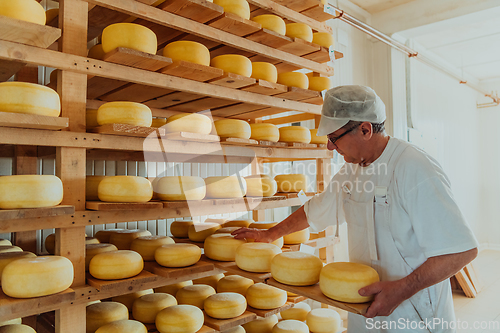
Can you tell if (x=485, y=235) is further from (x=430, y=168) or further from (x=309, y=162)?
(x=430, y=168)

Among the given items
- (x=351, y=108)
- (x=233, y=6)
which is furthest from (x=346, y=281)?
(x=233, y=6)

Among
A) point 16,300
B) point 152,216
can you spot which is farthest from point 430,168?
point 16,300

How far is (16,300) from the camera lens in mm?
1351

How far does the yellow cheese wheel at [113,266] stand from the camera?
5.38ft

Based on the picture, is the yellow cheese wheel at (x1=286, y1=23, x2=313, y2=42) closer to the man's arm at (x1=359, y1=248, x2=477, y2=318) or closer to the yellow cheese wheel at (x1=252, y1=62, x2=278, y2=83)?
the yellow cheese wheel at (x1=252, y1=62, x2=278, y2=83)

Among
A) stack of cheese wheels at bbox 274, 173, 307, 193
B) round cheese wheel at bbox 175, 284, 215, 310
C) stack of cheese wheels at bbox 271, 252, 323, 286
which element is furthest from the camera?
stack of cheese wheels at bbox 274, 173, 307, 193

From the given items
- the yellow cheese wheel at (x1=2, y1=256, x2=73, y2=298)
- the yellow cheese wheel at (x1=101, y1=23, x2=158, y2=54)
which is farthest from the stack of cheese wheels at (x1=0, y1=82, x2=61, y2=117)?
the yellow cheese wheel at (x1=2, y1=256, x2=73, y2=298)

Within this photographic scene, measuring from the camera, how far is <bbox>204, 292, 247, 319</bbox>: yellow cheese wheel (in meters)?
1.99

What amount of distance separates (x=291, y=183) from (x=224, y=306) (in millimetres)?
980

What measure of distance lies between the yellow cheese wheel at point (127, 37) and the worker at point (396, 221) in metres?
0.90

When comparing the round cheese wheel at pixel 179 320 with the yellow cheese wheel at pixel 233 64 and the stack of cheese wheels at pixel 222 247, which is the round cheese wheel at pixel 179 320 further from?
the yellow cheese wheel at pixel 233 64

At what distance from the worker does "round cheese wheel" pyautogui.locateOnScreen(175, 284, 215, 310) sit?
0.85 metres

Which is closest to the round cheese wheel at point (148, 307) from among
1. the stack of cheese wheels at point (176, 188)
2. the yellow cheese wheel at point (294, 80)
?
the stack of cheese wheels at point (176, 188)

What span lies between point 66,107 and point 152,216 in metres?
0.64
